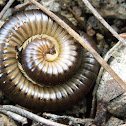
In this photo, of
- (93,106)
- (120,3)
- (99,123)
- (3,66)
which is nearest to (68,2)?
(120,3)

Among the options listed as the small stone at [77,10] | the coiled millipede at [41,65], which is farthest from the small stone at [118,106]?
the small stone at [77,10]

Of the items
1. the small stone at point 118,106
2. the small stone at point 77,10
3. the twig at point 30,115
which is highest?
the small stone at point 77,10

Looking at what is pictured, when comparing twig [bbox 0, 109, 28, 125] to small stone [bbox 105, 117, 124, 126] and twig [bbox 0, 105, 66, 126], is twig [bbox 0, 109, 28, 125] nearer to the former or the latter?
twig [bbox 0, 105, 66, 126]

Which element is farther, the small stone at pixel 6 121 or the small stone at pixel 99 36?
the small stone at pixel 99 36

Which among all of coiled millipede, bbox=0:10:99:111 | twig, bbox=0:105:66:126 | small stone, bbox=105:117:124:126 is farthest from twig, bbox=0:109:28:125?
small stone, bbox=105:117:124:126

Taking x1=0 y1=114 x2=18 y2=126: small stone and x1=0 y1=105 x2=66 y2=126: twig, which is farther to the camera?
x1=0 y1=114 x2=18 y2=126: small stone

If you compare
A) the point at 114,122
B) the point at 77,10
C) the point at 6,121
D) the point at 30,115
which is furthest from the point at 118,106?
the point at 77,10

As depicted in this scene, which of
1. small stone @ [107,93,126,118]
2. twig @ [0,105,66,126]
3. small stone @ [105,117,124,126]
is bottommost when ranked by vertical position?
small stone @ [105,117,124,126]

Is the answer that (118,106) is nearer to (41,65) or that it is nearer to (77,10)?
(41,65)

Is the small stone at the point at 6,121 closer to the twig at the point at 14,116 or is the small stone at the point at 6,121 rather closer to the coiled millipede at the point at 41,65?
the twig at the point at 14,116
